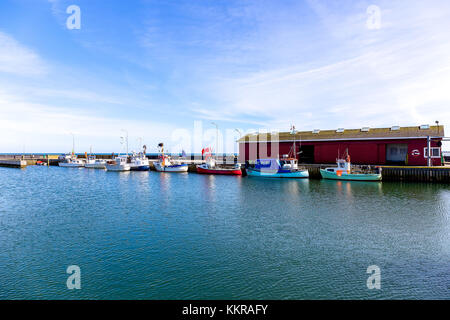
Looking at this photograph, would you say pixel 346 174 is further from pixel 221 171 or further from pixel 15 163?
pixel 15 163

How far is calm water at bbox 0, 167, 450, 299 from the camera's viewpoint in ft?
30.8

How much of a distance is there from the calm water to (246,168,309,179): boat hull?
2067 cm

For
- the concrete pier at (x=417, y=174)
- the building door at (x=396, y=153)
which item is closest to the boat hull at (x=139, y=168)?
the concrete pier at (x=417, y=174)

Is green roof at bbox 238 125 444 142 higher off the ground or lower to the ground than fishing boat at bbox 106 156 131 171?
higher

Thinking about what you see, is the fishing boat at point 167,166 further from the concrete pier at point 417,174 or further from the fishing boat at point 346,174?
the concrete pier at point 417,174

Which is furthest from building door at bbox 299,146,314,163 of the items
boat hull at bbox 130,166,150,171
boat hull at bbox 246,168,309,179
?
boat hull at bbox 130,166,150,171

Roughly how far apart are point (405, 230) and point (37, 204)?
99.0 ft

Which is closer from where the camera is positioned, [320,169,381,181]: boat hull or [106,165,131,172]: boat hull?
[320,169,381,181]: boat hull

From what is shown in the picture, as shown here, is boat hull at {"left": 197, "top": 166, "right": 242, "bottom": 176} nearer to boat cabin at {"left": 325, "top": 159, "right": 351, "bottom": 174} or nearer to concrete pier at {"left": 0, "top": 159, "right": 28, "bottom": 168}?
boat cabin at {"left": 325, "top": 159, "right": 351, "bottom": 174}

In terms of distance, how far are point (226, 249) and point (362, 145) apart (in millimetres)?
40825

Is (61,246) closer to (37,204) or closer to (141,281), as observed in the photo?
(141,281)

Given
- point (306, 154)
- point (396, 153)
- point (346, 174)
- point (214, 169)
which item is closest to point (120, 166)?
point (214, 169)
